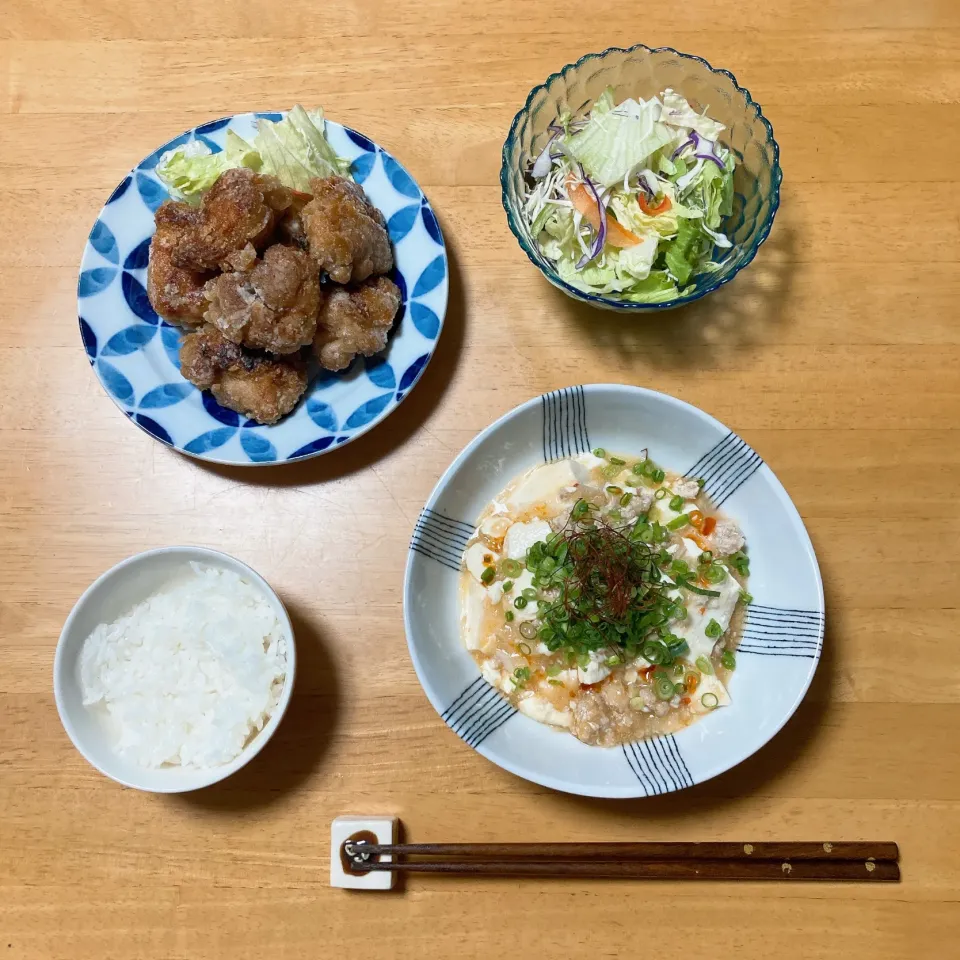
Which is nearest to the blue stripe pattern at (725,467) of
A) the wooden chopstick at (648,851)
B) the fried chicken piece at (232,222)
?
the wooden chopstick at (648,851)

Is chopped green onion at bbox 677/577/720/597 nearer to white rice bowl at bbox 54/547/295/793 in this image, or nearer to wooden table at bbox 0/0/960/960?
wooden table at bbox 0/0/960/960

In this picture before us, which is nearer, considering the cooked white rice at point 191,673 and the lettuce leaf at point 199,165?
the cooked white rice at point 191,673

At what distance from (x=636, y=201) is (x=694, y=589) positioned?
1.04 m

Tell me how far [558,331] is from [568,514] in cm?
56

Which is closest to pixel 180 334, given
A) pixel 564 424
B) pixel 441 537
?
pixel 441 537

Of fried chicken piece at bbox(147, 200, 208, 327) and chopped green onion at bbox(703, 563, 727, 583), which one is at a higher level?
fried chicken piece at bbox(147, 200, 208, 327)

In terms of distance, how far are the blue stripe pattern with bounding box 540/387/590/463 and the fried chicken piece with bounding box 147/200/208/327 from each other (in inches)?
37.8

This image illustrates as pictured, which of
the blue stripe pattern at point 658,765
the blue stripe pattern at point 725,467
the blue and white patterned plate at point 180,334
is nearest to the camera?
the blue stripe pattern at point 658,765

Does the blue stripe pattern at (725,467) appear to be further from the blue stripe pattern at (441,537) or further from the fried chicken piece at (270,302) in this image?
the fried chicken piece at (270,302)

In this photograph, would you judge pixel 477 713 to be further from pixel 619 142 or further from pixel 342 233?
pixel 619 142

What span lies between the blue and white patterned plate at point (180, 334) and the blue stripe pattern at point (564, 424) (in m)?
0.37

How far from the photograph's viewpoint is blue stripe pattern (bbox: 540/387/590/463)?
195 cm

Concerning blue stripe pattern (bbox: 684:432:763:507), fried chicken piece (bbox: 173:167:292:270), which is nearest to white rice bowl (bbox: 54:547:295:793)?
fried chicken piece (bbox: 173:167:292:270)

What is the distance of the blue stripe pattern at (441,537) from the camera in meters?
1.90
